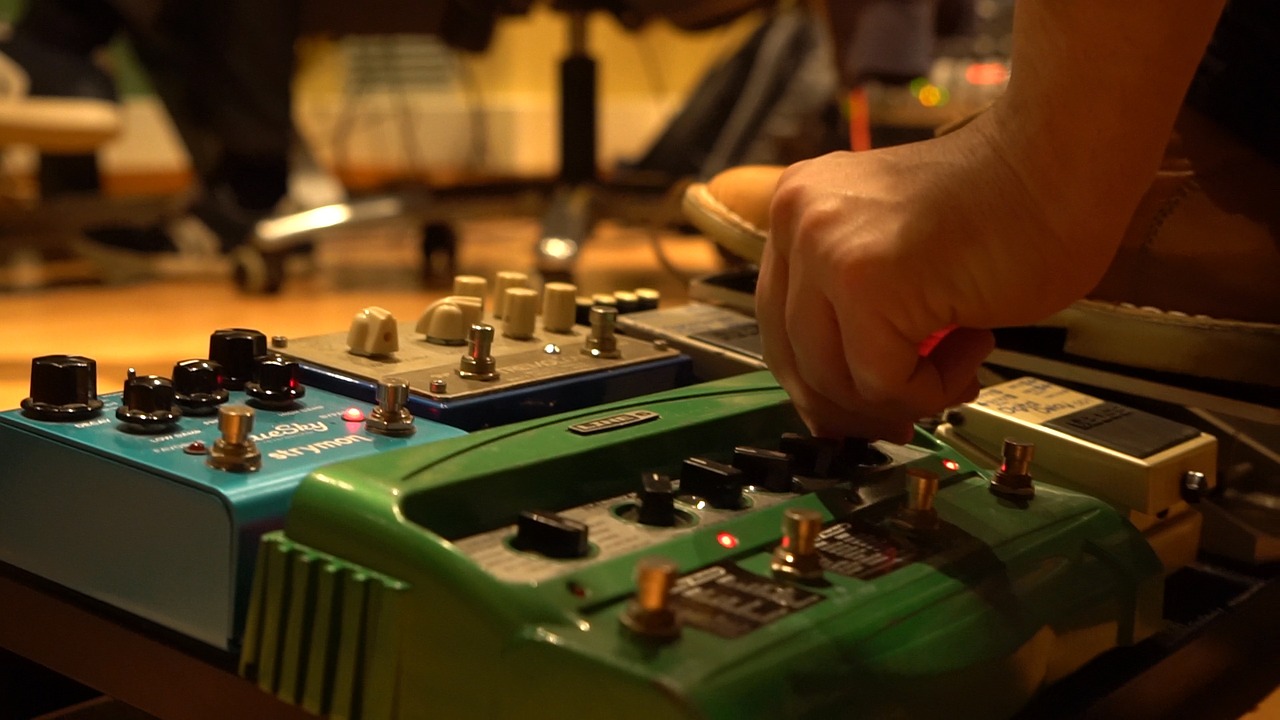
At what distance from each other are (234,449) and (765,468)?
0.23 m

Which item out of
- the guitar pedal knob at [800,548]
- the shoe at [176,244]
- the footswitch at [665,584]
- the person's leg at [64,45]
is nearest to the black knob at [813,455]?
the footswitch at [665,584]

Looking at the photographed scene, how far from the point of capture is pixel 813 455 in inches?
23.9

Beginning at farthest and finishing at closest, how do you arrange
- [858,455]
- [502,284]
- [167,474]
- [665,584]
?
[502,284]
[858,455]
[167,474]
[665,584]

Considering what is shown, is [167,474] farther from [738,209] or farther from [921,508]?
[738,209]

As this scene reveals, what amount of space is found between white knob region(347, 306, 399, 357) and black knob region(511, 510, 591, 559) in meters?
0.25

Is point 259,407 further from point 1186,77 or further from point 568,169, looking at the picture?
point 568,169

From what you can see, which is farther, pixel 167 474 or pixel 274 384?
pixel 274 384

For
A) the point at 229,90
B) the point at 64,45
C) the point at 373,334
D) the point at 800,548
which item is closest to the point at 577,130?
the point at 229,90

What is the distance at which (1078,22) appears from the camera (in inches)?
19.5

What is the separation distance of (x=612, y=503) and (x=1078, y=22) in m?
0.27

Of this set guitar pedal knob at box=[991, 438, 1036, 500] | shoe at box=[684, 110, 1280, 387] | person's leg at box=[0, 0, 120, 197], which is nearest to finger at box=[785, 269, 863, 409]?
guitar pedal knob at box=[991, 438, 1036, 500]

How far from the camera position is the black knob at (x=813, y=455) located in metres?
0.61

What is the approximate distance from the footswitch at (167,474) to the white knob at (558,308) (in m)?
0.20

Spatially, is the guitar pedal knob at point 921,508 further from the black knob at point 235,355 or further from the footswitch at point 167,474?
the black knob at point 235,355
